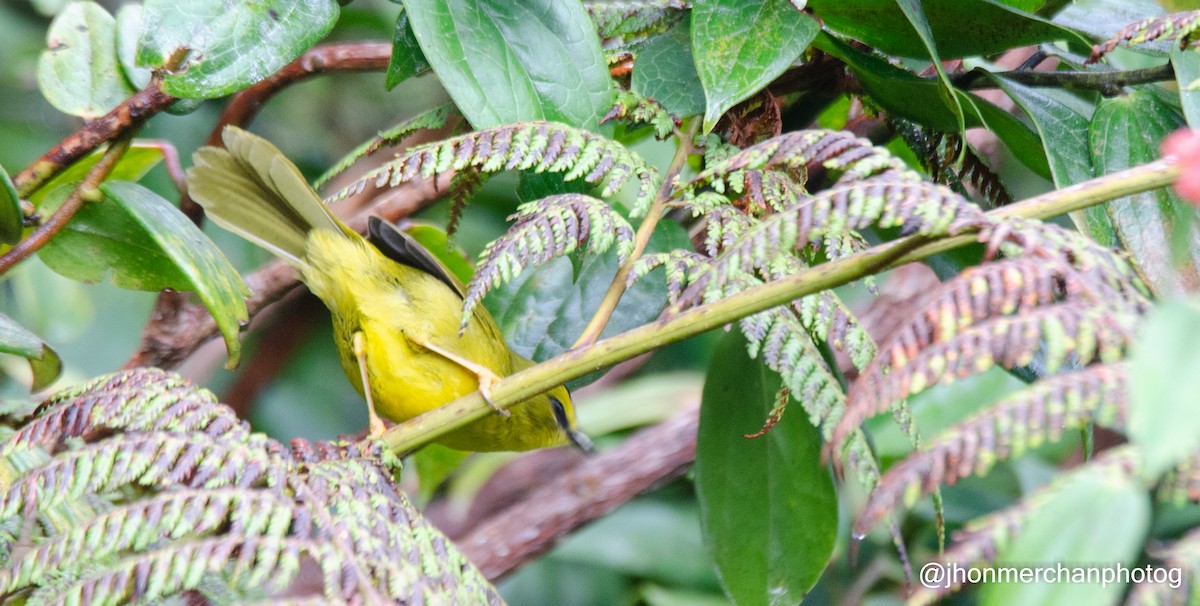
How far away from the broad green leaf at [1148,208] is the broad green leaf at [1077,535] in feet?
2.21

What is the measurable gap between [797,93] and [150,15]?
930 mm

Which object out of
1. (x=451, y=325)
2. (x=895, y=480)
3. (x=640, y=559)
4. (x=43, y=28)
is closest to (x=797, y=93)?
(x=451, y=325)

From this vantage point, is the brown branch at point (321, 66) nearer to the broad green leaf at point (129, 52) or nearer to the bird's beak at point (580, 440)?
the broad green leaf at point (129, 52)

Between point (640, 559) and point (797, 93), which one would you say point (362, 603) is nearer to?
point (797, 93)

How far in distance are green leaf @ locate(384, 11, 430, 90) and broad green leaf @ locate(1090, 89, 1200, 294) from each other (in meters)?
0.86

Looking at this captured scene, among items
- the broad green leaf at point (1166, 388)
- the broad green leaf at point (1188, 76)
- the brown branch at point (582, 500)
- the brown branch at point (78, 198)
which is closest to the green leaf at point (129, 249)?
the brown branch at point (78, 198)

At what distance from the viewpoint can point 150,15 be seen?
3.72 ft

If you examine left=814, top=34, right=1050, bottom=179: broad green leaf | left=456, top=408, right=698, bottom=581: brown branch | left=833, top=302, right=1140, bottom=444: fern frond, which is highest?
left=833, top=302, right=1140, bottom=444: fern frond

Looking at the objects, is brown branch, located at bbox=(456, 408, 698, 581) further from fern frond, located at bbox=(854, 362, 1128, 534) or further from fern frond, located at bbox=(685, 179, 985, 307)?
fern frond, located at bbox=(854, 362, 1128, 534)

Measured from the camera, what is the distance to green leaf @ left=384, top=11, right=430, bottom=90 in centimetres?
128

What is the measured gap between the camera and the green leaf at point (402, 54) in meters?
1.28

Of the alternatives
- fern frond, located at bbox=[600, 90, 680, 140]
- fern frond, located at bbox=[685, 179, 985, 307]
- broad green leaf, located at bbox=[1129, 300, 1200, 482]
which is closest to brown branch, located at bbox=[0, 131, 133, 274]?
fern frond, located at bbox=[600, 90, 680, 140]

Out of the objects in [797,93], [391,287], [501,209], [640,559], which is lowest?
[640,559]

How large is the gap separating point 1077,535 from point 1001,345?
0.62ft
